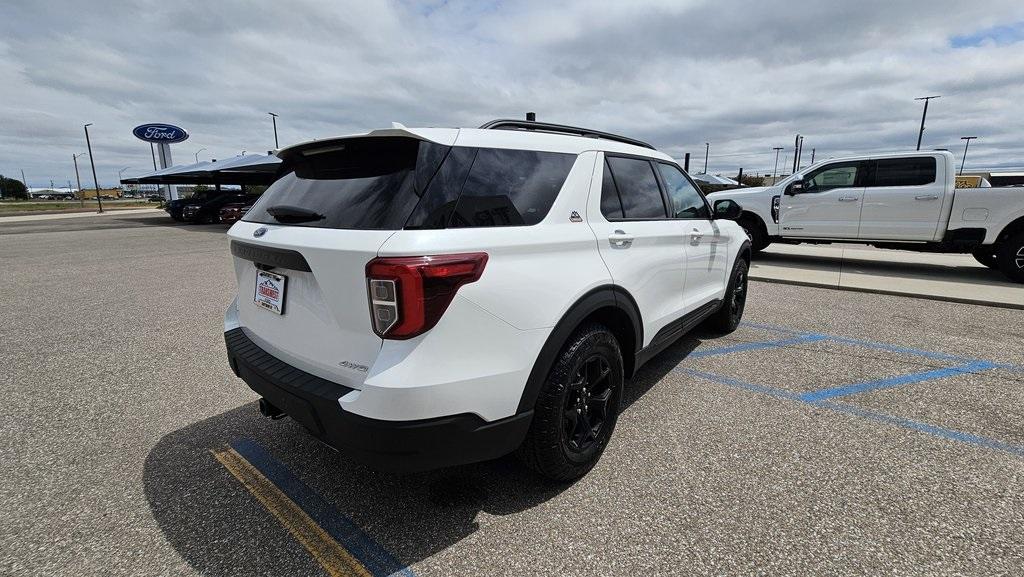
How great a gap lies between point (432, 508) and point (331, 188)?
156cm

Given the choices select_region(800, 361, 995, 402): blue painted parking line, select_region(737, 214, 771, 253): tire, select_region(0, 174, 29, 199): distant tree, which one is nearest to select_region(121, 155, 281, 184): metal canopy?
select_region(737, 214, 771, 253): tire

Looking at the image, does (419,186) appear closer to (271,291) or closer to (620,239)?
(271,291)

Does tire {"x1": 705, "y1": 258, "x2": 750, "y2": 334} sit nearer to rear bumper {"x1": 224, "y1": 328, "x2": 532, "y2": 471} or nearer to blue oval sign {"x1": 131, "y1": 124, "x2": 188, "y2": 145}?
rear bumper {"x1": 224, "y1": 328, "x2": 532, "y2": 471}

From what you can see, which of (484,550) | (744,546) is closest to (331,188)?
(484,550)

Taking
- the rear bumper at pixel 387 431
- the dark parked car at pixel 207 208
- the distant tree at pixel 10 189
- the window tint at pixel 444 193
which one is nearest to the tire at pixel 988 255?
the rear bumper at pixel 387 431

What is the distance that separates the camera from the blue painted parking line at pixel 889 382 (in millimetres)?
3447

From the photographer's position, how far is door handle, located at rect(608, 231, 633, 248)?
2.55 metres

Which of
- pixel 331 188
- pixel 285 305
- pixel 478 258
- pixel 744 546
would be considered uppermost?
pixel 331 188

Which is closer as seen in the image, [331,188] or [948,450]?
[331,188]

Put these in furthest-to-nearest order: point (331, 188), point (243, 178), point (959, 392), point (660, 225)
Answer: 1. point (243, 178)
2. point (959, 392)
3. point (660, 225)
4. point (331, 188)

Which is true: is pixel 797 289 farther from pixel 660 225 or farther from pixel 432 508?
pixel 432 508

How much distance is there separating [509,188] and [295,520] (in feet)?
5.87

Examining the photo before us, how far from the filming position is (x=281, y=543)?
2049mm

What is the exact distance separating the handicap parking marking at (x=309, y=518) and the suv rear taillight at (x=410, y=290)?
97 cm
